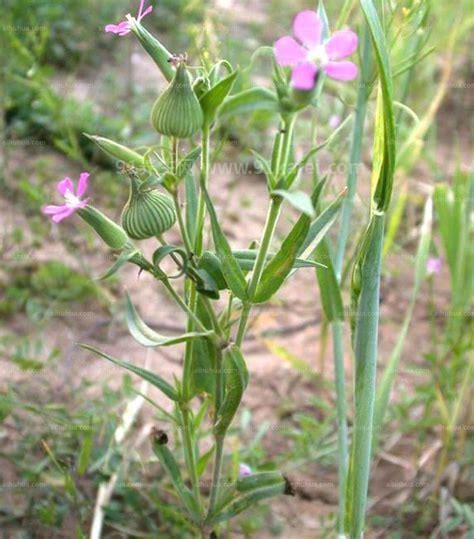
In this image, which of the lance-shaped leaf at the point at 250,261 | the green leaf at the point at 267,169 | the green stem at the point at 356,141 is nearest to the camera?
the green leaf at the point at 267,169

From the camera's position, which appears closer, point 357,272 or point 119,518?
point 357,272

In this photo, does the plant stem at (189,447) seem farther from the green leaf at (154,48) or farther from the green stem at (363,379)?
the green leaf at (154,48)

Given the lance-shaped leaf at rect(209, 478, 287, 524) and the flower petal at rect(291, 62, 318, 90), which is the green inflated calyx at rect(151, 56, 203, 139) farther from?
the lance-shaped leaf at rect(209, 478, 287, 524)

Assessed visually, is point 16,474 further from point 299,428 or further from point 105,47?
point 105,47

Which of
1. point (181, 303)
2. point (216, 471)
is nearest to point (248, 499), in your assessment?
point (216, 471)

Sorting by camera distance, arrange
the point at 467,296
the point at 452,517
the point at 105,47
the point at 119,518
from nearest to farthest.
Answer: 1. the point at 119,518
2. the point at 452,517
3. the point at 467,296
4. the point at 105,47

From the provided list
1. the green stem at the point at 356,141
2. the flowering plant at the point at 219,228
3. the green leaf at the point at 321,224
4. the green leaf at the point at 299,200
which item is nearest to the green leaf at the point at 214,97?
the flowering plant at the point at 219,228

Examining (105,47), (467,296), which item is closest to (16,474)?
(467,296)

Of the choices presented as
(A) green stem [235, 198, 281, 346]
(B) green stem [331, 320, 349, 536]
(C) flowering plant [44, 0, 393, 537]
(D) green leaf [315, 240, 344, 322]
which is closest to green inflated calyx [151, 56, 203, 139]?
(C) flowering plant [44, 0, 393, 537]
